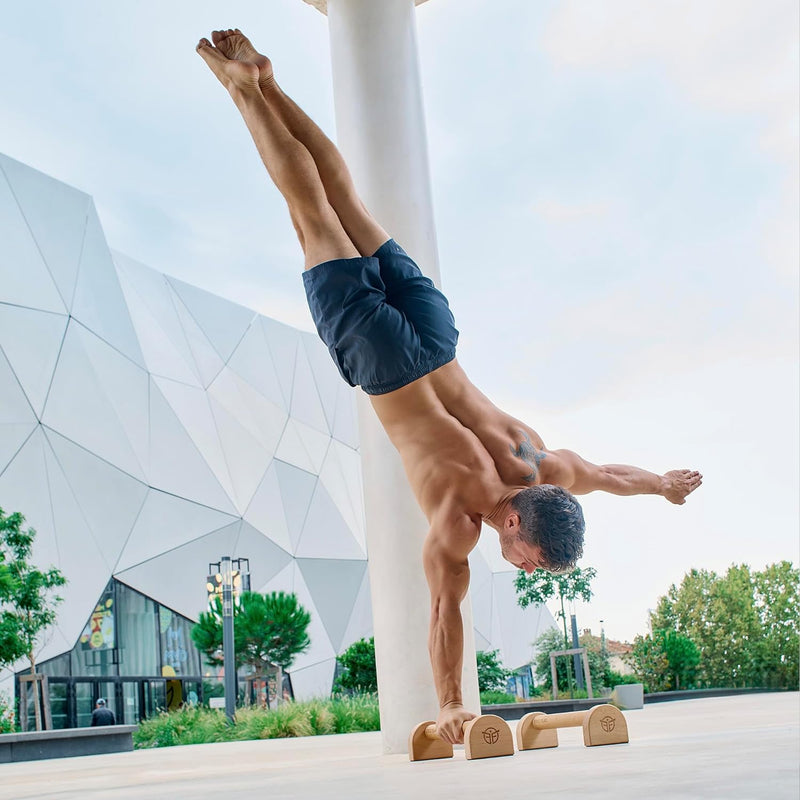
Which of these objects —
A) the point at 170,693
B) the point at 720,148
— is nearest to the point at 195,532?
the point at 170,693

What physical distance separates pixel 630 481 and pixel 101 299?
18.0 metres

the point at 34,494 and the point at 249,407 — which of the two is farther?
the point at 249,407

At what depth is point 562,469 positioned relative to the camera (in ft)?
13.5

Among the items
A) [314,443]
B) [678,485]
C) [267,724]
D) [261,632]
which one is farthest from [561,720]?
[314,443]

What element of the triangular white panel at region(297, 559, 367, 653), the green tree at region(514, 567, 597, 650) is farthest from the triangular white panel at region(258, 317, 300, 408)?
the green tree at region(514, 567, 597, 650)

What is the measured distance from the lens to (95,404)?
19.3m

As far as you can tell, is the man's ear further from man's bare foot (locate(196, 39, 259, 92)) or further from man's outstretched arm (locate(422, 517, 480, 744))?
man's bare foot (locate(196, 39, 259, 92))

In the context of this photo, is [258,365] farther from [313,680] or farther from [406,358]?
[406,358]

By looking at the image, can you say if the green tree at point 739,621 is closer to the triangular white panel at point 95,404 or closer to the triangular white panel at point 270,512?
the triangular white panel at point 270,512

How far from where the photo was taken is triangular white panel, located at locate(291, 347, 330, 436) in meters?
27.3

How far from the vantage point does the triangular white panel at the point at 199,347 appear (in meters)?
23.7

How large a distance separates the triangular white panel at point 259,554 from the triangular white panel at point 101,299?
5203 millimetres

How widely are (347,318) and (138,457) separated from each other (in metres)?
17.4

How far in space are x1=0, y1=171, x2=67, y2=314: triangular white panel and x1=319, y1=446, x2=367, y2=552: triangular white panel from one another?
34.3 feet
